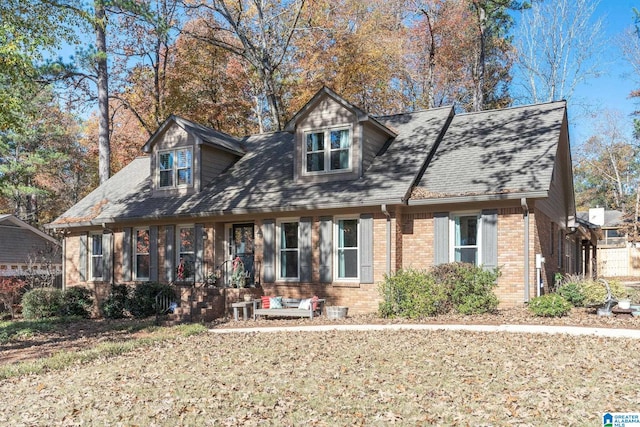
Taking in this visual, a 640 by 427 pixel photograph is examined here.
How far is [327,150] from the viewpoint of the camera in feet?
55.8

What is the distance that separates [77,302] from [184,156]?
20.2 ft

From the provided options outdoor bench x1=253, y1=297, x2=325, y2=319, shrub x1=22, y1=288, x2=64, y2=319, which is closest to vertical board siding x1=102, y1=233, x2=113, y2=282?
shrub x1=22, y1=288, x2=64, y2=319

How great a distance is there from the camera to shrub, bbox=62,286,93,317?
1852cm

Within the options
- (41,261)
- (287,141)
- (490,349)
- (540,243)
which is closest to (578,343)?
(490,349)

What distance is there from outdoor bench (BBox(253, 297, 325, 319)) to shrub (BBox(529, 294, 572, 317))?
18.1ft

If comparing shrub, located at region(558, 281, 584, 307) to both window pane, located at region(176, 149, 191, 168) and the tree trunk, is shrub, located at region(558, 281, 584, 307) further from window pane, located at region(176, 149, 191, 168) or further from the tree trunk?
the tree trunk

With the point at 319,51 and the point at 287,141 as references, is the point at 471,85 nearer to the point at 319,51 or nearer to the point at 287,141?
the point at 319,51

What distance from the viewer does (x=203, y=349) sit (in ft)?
34.5

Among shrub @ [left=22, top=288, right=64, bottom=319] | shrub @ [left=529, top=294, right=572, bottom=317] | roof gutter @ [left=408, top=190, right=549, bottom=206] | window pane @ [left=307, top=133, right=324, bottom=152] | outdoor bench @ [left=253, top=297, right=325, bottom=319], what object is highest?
window pane @ [left=307, top=133, right=324, bottom=152]

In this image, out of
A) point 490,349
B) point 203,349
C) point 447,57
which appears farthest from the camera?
point 447,57

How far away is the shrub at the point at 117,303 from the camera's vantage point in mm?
17750

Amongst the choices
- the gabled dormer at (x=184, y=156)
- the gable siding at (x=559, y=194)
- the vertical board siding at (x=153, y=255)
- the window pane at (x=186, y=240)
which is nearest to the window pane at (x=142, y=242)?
the vertical board siding at (x=153, y=255)

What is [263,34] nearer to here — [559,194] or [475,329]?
[559,194]

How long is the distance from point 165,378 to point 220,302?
→ 7916mm
